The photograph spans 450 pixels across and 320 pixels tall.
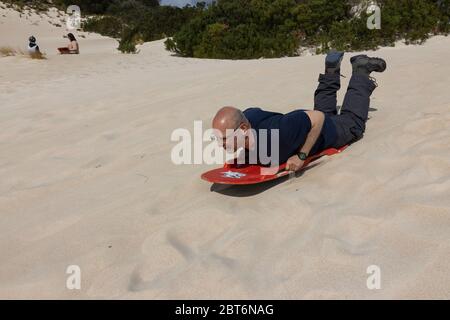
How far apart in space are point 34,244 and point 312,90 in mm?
3696

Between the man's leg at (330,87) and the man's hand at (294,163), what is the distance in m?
0.96

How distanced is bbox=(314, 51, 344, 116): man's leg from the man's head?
124 cm

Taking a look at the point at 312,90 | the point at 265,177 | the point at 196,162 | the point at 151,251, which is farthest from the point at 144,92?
the point at 151,251

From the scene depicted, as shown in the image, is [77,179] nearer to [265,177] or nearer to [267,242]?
[265,177]

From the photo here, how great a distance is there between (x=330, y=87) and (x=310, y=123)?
0.94 meters

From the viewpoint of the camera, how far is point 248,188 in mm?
2863

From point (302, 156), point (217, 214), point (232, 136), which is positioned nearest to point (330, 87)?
point (302, 156)

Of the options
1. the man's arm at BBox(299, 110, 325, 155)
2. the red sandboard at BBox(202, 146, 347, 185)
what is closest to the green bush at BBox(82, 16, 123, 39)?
the red sandboard at BBox(202, 146, 347, 185)

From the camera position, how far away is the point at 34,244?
7.82 ft

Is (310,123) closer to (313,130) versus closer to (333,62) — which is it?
(313,130)

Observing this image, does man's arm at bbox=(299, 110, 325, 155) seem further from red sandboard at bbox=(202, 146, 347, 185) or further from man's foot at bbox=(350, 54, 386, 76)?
man's foot at bbox=(350, 54, 386, 76)

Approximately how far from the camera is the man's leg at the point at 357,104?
10.8 feet

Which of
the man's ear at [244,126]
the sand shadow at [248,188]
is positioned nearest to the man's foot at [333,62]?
the sand shadow at [248,188]

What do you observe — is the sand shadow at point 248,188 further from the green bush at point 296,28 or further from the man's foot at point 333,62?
the green bush at point 296,28
